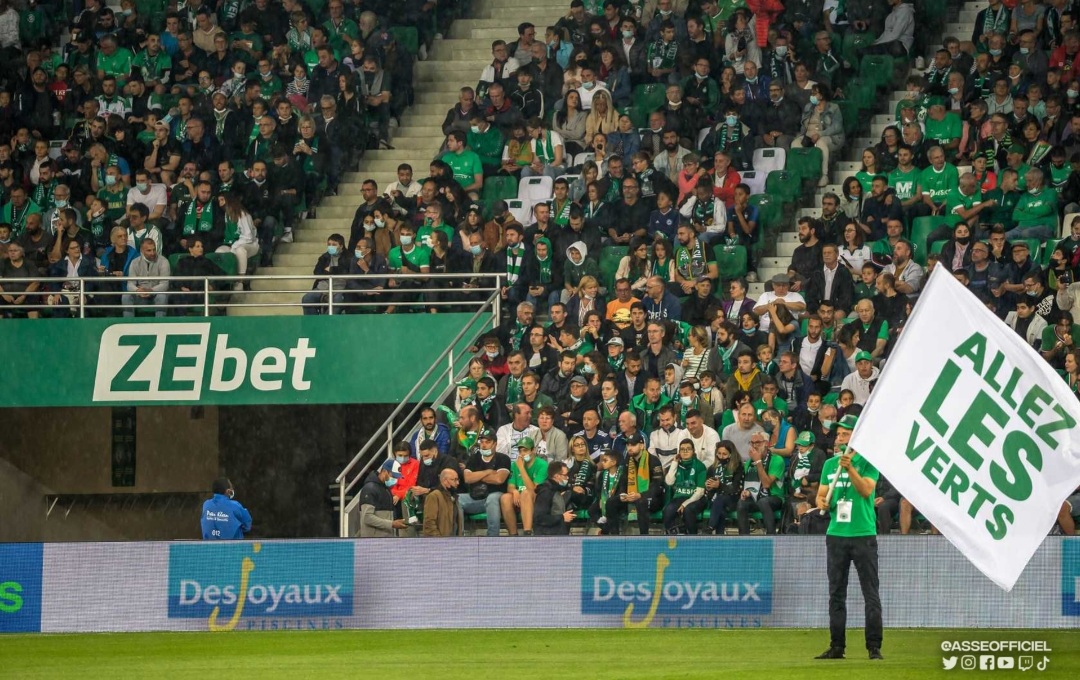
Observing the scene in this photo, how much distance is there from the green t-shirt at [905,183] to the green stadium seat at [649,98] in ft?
12.2

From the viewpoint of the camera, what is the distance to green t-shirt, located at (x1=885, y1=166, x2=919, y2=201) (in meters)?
22.3

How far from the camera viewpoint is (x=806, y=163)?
922 inches

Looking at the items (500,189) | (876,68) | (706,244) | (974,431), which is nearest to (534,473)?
(706,244)

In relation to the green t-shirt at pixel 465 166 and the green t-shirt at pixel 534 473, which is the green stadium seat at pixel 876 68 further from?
the green t-shirt at pixel 534 473

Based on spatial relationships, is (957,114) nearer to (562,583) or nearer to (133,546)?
(562,583)

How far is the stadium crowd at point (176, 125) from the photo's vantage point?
24.7 m

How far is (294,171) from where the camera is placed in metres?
25.3

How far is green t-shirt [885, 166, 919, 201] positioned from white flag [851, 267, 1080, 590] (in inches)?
412

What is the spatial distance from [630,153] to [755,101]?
176 cm

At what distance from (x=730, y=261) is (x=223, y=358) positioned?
22.3 ft

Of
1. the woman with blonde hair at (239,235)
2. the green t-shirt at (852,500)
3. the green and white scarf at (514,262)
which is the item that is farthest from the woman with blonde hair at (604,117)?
the green t-shirt at (852,500)

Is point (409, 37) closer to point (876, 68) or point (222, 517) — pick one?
point (876, 68)

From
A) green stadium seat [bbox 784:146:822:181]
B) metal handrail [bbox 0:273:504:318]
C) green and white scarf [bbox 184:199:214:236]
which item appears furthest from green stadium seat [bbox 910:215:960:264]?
green and white scarf [bbox 184:199:214:236]

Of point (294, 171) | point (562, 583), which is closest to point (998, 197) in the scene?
point (562, 583)
